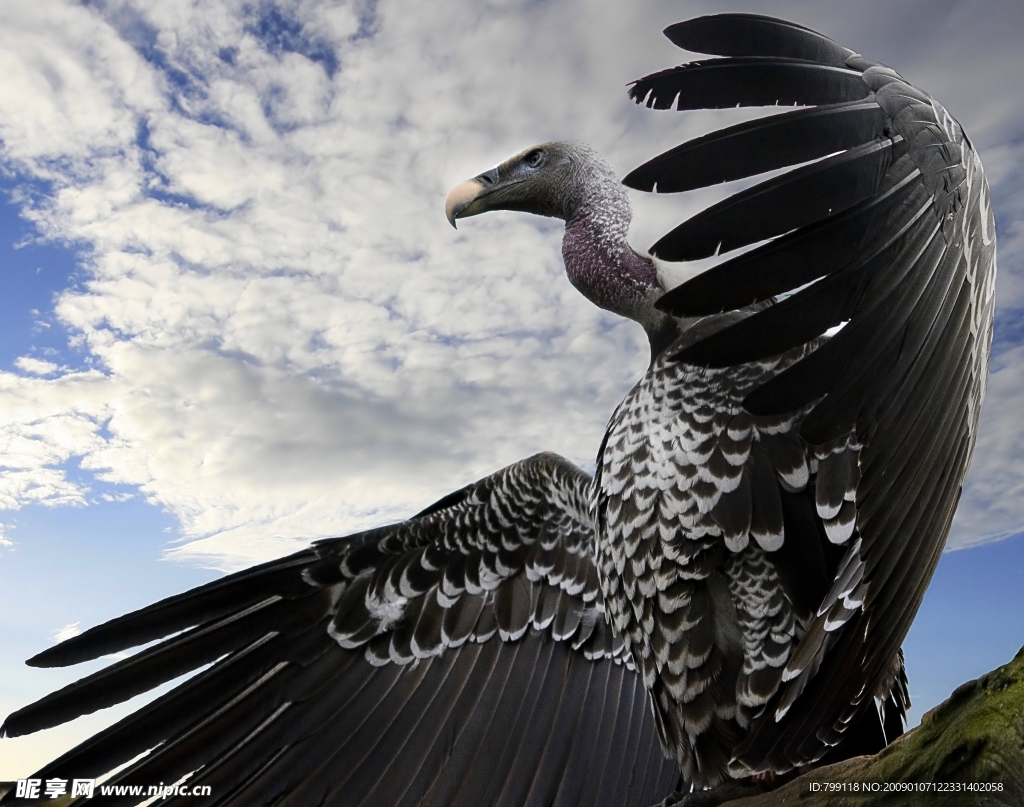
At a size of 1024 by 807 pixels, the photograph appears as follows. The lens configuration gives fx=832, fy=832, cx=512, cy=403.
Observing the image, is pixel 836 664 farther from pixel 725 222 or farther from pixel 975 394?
pixel 725 222

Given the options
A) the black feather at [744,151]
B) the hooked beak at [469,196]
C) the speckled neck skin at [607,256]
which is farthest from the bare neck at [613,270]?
the black feather at [744,151]

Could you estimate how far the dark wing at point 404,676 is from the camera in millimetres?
4121

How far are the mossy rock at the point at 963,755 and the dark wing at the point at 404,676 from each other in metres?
2.31

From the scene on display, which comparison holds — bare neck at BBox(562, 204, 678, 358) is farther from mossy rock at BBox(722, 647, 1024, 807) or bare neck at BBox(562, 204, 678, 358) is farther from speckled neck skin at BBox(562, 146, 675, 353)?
mossy rock at BBox(722, 647, 1024, 807)

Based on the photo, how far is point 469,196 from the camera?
5.50 meters

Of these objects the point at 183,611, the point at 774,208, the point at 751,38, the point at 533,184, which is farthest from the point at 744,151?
the point at 183,611

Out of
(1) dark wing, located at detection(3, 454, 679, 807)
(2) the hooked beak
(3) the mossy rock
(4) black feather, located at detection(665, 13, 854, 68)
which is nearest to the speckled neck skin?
(2) the hooked beak

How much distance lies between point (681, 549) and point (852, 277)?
1.71m

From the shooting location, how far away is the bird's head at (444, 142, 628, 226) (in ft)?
17.3

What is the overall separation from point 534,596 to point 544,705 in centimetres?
60

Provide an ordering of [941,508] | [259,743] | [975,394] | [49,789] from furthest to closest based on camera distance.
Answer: [259,743] < [49,789] < [975,394] < [941,508]

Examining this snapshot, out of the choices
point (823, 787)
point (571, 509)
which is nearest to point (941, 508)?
point (823, 787)

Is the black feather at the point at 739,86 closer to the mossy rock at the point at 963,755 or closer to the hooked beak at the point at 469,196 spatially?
the mossy rock at the point at 963,755

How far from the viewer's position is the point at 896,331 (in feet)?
7.50
